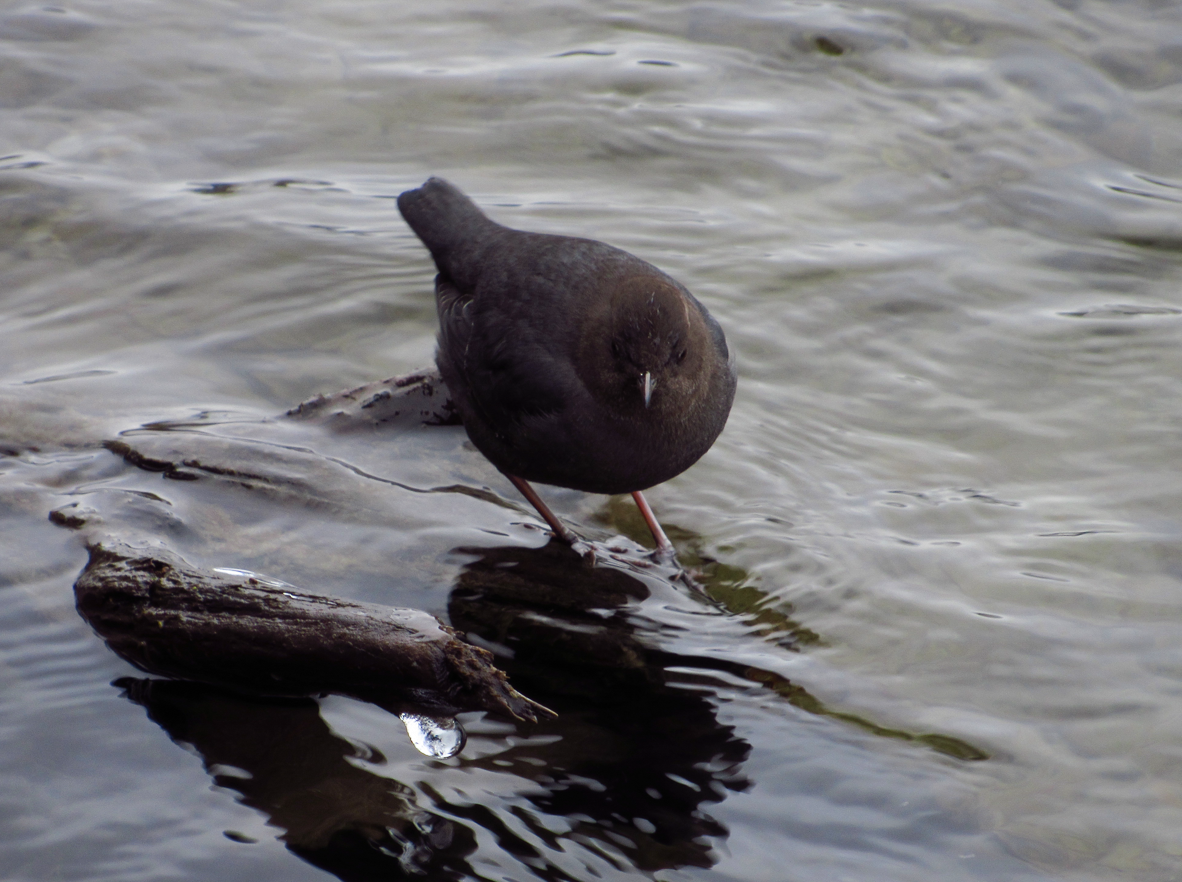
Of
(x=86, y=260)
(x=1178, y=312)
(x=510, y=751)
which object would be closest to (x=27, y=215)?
(x=86, y=260)

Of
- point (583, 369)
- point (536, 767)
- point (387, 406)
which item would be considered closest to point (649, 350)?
point (583, 369)

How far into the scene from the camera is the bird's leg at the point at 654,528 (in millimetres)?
4172

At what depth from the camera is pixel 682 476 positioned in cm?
474

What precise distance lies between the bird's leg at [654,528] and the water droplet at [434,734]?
1.55 meters

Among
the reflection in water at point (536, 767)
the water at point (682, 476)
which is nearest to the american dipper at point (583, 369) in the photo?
the water at point (682, 476)

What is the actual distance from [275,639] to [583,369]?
1.54 metres

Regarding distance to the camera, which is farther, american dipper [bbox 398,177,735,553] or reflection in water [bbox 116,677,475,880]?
american dipper [bbox 398,177,735,553]

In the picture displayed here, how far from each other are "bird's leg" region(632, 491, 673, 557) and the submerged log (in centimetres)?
141

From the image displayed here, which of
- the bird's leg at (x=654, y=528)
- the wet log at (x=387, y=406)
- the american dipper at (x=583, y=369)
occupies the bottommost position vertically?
the bird's leg at (x=654, y=528)

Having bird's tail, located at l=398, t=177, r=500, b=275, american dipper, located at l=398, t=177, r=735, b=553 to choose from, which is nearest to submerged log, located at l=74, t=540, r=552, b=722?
american dipper, located at l=398, t=177, r=735, b=553

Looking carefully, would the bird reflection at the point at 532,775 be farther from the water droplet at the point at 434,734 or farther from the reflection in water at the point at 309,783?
the water droplet at the point at 434,734

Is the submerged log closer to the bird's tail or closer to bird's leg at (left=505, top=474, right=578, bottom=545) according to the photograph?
bird's leg at (left=505, top=474, right=578, bottom=545)

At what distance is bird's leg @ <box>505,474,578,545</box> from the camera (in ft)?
13.6

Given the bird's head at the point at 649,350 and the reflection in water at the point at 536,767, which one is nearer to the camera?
the reflection in water at the point at 536,767
